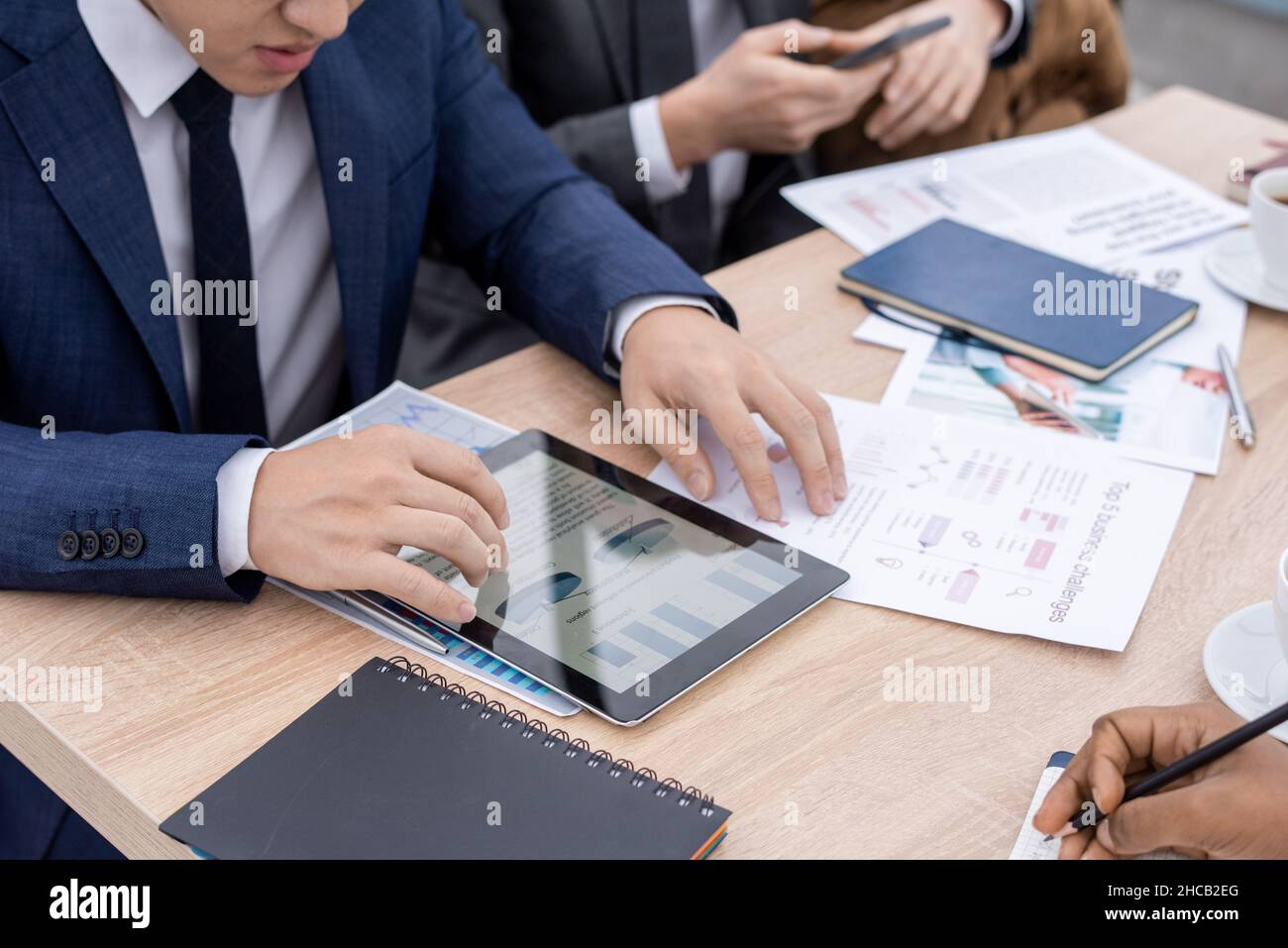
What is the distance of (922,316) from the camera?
119 centimetres

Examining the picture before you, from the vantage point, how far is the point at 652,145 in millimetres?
1580

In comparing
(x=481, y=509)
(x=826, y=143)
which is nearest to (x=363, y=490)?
(x=481, y=509)

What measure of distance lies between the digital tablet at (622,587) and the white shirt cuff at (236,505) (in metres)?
0.11

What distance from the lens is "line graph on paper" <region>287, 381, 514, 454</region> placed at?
101cm

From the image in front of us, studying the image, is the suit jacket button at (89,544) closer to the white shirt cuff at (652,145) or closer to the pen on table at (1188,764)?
the pen on table at (1188,764)

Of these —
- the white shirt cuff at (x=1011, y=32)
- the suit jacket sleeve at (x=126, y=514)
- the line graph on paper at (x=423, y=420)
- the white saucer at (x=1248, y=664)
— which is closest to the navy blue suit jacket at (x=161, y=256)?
the suit jacket sleeve at (x=126, y=514)

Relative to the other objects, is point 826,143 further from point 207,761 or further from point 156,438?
point 207,761

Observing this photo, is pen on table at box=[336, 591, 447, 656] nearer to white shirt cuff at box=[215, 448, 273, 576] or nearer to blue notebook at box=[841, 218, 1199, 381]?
white shirt cuff at box=[215, 448, 273, 576]

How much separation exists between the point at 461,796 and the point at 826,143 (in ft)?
4.21

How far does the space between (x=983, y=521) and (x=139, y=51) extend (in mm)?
743

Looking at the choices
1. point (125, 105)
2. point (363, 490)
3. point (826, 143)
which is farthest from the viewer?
point (826, 143)

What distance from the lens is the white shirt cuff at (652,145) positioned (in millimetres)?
1569

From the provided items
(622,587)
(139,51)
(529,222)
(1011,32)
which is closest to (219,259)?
(139,51)

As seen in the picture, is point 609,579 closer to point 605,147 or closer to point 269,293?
point 269,293
